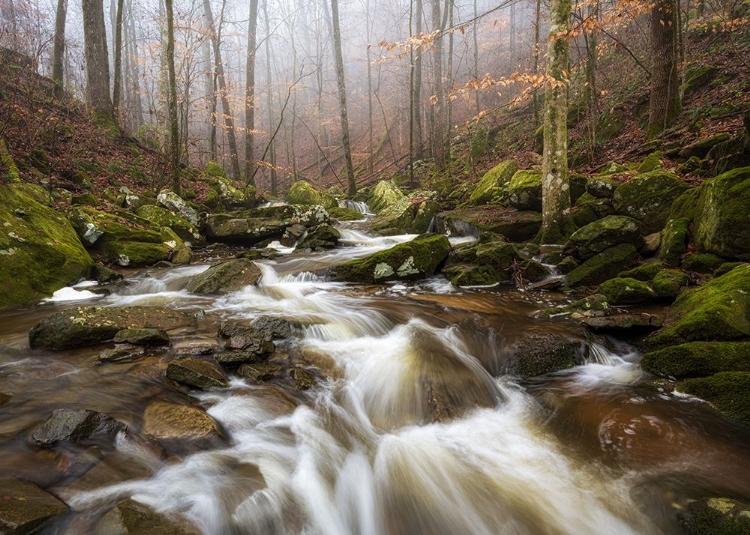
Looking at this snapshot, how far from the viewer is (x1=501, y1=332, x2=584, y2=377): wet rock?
4.54m

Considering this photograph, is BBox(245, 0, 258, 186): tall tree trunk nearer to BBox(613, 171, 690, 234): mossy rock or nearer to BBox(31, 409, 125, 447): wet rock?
BBox(613, 171, 690, 234): mossy rock

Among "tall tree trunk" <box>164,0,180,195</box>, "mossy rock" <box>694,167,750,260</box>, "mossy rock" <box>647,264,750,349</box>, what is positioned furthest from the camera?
"tall tree trunk" <box>164,0,180,195</box>

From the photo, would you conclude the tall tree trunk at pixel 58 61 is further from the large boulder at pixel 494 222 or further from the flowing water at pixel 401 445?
the large boulder at pixel 494 222

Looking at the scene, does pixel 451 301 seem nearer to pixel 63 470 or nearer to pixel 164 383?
pixel 164 383

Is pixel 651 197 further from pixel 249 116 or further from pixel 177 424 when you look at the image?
pixel 249 116

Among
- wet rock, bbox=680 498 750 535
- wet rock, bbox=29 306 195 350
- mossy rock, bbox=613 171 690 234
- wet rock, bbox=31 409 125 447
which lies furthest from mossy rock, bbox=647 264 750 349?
wet rock, bbox=29 306 195 350

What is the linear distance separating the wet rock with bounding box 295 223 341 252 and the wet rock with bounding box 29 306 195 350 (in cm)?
591

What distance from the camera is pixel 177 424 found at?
324cm

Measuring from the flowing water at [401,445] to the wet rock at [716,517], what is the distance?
10 centimetres

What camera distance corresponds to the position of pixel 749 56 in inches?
437

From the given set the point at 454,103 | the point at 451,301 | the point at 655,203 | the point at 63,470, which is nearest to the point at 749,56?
the point at 655,203

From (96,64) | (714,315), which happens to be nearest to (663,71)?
(714,315)

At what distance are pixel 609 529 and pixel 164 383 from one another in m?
3.79

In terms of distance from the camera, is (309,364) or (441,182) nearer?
(309,364)
